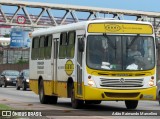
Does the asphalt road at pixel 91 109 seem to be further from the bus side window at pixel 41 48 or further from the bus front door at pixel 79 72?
the bus side window at pixel 41 48

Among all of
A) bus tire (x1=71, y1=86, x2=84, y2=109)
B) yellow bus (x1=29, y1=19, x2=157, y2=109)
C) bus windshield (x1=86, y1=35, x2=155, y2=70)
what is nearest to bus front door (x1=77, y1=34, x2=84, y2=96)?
yellow bus (x1=29, y1=19, x2=157, y2=109)

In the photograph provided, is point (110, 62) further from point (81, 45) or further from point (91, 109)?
point (91, 109)

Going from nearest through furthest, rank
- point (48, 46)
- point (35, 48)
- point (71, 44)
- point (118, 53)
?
point (118, 53) < point (71, 44) < point (48, 46) < point (35, 48)

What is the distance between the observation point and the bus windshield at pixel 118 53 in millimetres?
20594

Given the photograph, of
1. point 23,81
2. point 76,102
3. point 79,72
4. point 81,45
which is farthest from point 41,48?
point 23,81

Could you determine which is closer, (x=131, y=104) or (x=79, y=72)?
(x=79, y=72)

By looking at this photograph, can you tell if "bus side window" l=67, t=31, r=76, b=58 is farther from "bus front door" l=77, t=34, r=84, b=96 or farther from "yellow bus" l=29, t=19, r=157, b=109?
"bus front door" l=77, t=34, r=84, b=96

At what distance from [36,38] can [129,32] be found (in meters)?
6.88

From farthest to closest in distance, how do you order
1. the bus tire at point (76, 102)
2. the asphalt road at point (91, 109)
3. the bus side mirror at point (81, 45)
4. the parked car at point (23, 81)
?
1. the parked car at point (23, 81)
2. the bus tire at point (76, 102)
3. the bus side mirror at point (81, 45)
4. the asphalt road at point (91, 109)

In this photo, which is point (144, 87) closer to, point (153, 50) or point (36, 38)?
point (153, 50)

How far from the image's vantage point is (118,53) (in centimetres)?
2072

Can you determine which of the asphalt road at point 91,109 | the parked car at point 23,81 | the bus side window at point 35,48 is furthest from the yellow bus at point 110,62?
the parked car at point 23,81

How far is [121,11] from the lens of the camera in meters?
79.2

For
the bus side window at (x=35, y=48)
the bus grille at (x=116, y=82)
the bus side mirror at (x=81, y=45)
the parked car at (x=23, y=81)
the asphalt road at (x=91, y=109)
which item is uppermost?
the bus side mirror at (x=81, y=45)
